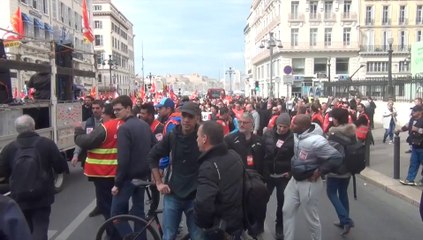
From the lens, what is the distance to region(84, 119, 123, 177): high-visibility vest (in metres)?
5.32

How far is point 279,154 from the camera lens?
5.82m

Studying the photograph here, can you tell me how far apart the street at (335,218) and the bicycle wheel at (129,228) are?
1.48 metres

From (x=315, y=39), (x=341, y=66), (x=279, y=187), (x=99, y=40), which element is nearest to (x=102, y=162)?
(x=279, y=187)

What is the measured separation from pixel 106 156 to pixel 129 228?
1.01 meters

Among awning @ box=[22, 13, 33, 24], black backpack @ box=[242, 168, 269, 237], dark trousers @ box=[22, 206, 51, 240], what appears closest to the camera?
black backpack @ box=[242, 168, 269, 237]

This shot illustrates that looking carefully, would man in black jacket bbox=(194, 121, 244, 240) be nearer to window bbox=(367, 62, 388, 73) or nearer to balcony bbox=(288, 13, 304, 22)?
balcony bbox=(288, 13, 304, 22)

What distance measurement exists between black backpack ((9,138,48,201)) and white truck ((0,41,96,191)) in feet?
10.9

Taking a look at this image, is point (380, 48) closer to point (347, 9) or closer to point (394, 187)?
point (347, 9)

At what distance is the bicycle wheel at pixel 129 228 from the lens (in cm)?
470

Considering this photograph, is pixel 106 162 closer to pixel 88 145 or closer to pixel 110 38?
pixel 88 145

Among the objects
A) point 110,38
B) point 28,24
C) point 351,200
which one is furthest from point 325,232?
point 110,38

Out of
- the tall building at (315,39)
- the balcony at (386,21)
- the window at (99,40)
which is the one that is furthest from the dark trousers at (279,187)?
the window at (99,40)

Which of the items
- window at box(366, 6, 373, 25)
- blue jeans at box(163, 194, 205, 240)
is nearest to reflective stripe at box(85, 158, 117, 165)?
blue jeans at box(163, 194, 205, 240)

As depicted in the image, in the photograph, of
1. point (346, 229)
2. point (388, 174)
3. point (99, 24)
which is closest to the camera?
point (346, 229)
